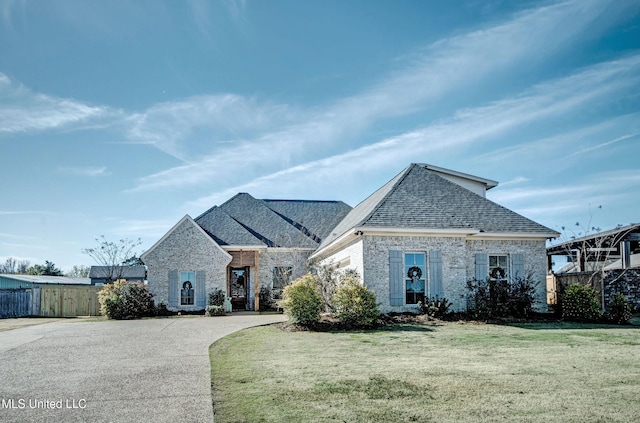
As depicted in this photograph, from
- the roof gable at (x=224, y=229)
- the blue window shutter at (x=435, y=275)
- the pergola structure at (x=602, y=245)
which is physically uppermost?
the roof gable at (x=224, y=229)

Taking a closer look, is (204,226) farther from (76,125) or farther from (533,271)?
(533,271)

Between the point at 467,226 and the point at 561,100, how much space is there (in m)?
5.10

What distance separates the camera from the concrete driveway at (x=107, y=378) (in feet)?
20.3

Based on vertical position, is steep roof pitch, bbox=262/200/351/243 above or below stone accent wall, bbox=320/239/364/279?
above

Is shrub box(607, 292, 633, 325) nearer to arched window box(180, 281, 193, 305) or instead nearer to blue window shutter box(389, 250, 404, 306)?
blue window shutter box(389, 250, 404, 306)

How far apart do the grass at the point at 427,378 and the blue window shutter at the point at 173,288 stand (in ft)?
39.2

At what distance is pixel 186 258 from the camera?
24000 millimetres

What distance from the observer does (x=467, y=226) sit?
57.8 feet

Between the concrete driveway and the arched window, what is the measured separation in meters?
9.81

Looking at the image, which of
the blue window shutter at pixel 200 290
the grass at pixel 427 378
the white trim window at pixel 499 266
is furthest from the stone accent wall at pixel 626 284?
the blue window shutter at pixel 200 290

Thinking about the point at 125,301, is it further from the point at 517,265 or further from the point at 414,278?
the point at 517,265

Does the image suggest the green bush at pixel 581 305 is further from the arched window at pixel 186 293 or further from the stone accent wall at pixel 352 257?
Answer: the arched window at pixel 186 293

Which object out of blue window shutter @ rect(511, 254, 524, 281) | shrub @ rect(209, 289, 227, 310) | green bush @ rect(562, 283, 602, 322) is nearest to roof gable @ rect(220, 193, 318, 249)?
shrub @ rect(209, 289, 227, 310)

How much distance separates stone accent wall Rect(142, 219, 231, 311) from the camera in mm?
23698
